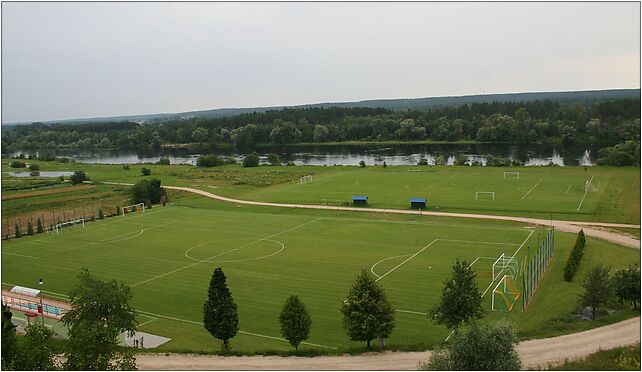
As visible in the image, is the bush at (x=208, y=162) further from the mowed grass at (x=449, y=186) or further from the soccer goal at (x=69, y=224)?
the soccer goal at (x=69, y=224)

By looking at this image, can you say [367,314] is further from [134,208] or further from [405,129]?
[405,129]

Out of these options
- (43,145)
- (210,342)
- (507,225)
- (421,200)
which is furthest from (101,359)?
(43,145)

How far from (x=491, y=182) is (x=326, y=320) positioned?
4791 cm

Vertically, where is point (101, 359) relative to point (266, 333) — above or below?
above

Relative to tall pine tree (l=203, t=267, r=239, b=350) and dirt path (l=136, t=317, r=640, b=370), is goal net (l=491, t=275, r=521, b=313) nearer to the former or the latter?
dirt path (l=136, t=317, r=640, b=370)

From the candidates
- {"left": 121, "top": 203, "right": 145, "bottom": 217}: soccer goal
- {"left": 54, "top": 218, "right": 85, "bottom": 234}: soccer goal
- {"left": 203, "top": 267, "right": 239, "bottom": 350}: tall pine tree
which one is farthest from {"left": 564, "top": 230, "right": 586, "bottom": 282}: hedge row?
{"left": 121, "top": 203, "right": 145, "bottom": 217}: soccer goal

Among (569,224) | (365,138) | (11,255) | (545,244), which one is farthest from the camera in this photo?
(365,138)

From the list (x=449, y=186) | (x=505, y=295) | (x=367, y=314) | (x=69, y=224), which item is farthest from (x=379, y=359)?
(x=449, y=186)

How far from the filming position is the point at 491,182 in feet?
232

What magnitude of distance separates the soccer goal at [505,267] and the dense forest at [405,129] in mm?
59543

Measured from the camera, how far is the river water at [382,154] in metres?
105

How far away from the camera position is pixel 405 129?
5906 inches

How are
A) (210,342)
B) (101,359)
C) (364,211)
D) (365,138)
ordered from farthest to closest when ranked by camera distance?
(365,138)
(364,211)
(210,342)
(101,359)

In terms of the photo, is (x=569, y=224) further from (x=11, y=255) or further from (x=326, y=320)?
(x=11, y=255)
